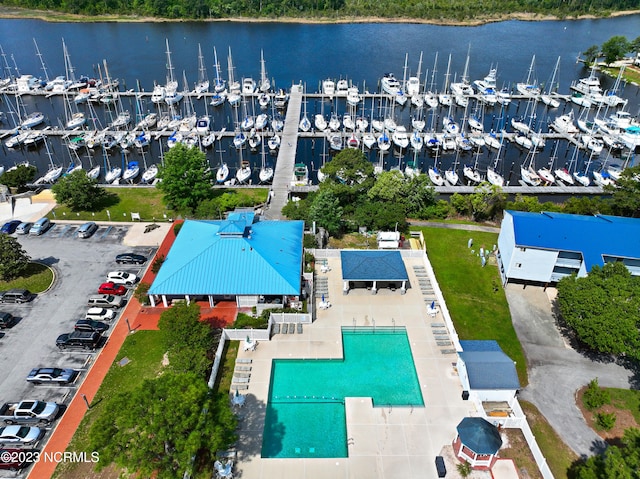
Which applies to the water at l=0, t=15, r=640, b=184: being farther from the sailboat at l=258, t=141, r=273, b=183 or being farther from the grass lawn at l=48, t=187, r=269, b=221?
the grass lawn at l=48, t=187, r=269, b=221

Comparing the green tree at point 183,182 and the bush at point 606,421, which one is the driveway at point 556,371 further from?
the green tree at point 183,182

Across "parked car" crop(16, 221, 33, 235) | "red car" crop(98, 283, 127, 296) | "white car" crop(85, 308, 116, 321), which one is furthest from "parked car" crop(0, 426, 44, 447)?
"parked car" crop(16, 221, 33, 235)

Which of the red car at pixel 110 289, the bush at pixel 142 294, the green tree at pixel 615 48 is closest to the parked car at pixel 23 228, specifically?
the red car at pixel 110 289

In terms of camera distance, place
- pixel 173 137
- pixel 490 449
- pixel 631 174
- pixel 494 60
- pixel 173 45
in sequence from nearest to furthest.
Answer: pixel 490 449 → pixel 631 174 → pixel 173 137 → pixel 494 60 → pixel 173 45

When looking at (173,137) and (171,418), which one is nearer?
(171,418)

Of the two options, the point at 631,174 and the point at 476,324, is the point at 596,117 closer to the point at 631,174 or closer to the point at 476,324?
the point at 631,174

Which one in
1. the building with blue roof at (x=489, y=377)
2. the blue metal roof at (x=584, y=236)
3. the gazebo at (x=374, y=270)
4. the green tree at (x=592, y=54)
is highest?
the green tree at (x=592, y=54)

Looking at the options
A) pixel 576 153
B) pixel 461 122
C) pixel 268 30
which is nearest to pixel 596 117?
pixel 576 153
